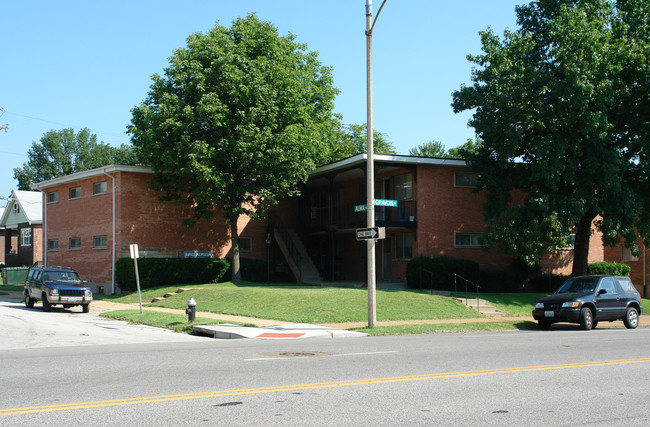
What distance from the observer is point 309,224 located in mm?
Answer: 37500

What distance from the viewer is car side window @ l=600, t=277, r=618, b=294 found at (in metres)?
19.7

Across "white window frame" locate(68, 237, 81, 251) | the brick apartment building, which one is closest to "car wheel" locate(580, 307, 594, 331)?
the brick apartment building

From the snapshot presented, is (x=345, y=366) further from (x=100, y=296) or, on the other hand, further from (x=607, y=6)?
(x=100, y=296)

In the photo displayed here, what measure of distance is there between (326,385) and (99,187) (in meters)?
30.2

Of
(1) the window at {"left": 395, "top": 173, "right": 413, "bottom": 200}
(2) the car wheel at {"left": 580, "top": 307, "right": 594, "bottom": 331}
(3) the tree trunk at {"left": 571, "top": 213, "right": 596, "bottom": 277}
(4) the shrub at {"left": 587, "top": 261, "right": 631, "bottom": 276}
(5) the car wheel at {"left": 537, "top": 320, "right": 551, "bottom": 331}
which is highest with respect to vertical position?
(1) the window at {"left": 395, "top": 173, "right": 413, "bottom": 200}

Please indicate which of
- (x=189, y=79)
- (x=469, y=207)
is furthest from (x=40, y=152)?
(x=469, y=207)

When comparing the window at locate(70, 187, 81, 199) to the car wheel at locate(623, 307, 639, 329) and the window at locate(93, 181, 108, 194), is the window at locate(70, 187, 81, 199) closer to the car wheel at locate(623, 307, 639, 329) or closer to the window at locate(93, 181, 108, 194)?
the window at locate(93, 181, 108, 194)

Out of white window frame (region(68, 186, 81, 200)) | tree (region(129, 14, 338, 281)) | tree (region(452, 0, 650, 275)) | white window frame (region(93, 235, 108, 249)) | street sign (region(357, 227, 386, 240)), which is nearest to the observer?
street sign (region(357, 227, 386, 240))

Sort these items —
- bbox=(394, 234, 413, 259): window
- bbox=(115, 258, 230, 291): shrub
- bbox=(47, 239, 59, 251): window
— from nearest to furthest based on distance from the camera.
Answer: bbox=(394, 234, 413, 259): window, bbox=(115, 258, 230, 291): shrub, bbox=(47, 239, 59, 251): window

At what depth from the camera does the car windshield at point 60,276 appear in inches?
1011

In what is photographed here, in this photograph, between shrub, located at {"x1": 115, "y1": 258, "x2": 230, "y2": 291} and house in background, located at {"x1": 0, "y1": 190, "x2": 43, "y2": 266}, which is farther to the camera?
house in background, located at {"x1": 0, "y1": 190, "x2": 43, "y2": 266}

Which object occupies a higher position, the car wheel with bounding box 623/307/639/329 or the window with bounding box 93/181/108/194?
the window with bounding box 93/181/108/194

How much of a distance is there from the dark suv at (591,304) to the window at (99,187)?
24854 millimetres

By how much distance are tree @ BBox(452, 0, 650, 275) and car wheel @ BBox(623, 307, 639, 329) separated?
541cm
